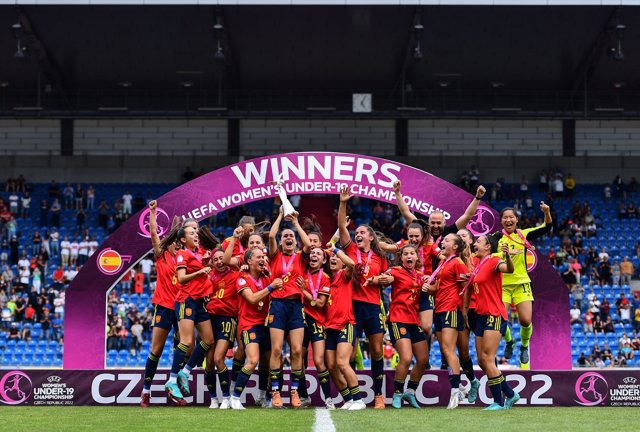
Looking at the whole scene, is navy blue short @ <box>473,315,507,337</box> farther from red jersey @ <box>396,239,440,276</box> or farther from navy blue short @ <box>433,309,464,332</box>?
red jersey @ <box>396,239,440,276</box>

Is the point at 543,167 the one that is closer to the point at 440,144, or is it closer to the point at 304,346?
the point at 440,144

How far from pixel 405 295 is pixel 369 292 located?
20.3 inches

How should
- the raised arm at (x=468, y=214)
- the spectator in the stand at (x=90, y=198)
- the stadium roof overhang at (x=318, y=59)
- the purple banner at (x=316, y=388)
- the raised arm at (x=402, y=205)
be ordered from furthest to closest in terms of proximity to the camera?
the spectator in the stand at (x=90, y=198) < the stadium roof overhang at (x=318, y=59) < the raised arm at (x=468, y=214) < the raised arm at (x=402, y=205) < the purple banner at (x=316, y=388)

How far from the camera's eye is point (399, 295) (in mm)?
14711

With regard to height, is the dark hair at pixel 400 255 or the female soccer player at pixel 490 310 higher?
the dark hair at pixel 400 255

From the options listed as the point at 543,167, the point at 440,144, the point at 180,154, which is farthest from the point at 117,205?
the point at 543,167

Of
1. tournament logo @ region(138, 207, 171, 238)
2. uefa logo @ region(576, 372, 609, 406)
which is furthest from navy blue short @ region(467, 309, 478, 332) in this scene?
tournament logo @ region(138, 207, 171, 238)

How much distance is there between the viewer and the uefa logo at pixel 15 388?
15.9 meters

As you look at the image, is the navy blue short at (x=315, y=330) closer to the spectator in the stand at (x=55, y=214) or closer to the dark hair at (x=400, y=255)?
the dark hair at (x=400, y=255)

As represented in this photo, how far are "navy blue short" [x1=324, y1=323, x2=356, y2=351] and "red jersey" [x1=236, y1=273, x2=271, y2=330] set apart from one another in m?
0.92

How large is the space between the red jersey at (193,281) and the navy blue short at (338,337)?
1813mm

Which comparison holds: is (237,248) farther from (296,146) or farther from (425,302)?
(296,146)

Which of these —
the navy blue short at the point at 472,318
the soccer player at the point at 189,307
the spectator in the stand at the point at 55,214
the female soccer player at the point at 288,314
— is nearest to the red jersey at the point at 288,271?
the female soccer player at the point at 288,314

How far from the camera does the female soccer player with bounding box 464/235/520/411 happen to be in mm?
13820
